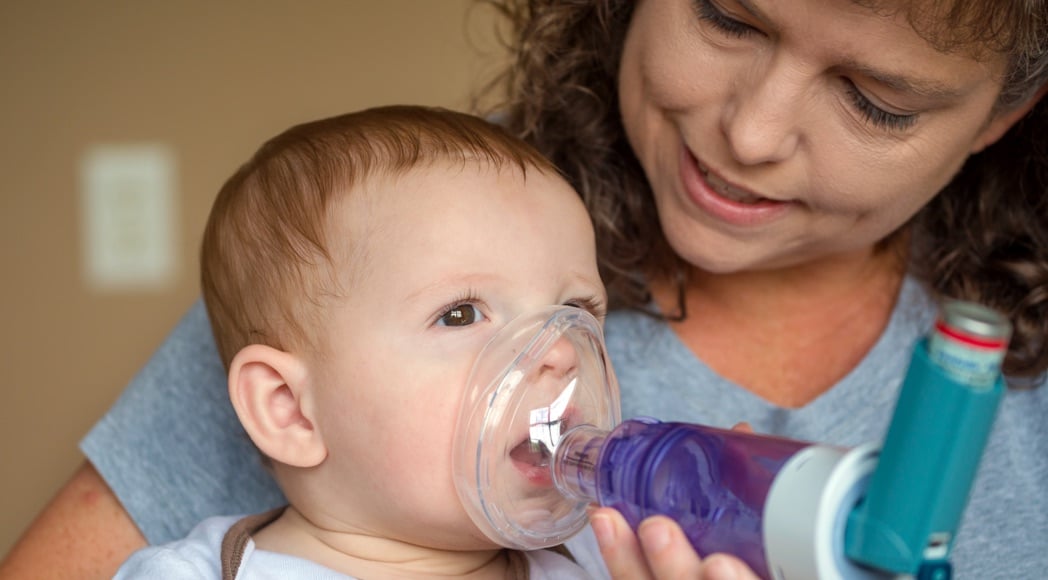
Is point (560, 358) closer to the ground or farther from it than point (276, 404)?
farther from it

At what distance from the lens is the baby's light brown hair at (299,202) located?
120 cm

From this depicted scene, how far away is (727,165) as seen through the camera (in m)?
1.31

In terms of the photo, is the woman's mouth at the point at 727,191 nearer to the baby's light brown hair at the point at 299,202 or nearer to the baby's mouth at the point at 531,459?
the baby's light brown hair at the point at 299,202

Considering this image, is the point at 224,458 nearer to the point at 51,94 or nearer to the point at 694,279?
the point at 694,279

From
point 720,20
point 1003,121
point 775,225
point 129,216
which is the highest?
point 720,20

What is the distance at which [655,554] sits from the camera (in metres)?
0.87

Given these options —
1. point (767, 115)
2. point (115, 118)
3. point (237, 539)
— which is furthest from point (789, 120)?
point (115, 118)

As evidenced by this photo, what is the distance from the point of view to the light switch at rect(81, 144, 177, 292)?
8.39ft

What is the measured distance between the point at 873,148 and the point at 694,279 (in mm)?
458

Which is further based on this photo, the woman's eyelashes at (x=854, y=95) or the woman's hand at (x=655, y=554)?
the woman's eyelashes at (x=854, y=95)

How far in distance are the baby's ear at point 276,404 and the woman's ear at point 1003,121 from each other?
2.88ft

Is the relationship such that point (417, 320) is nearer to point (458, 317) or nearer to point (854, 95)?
point (458, 317)

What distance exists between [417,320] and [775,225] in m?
0.48

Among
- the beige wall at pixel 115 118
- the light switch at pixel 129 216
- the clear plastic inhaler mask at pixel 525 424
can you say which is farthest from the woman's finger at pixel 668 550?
the light switch at pixel 129 216
